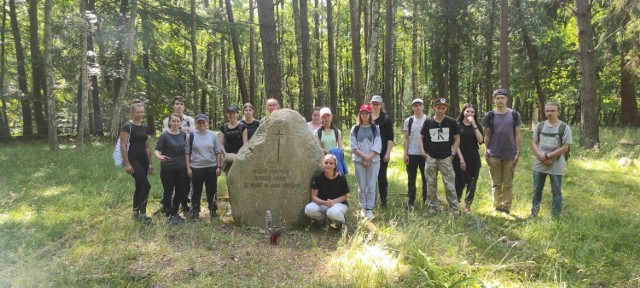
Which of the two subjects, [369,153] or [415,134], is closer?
[369,153]

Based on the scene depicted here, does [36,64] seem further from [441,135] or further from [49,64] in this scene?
[441,135]

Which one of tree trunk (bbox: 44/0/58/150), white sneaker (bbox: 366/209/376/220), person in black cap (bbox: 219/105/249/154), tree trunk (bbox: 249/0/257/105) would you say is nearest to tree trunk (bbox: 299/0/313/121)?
tree trunk (bbox: 249/0/257/105)

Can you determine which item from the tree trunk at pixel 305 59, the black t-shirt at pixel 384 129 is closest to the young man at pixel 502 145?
the black t-shirt at pixel 384 129

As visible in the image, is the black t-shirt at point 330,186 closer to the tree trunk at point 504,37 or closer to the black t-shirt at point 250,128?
the black t-shirt at point 250,128

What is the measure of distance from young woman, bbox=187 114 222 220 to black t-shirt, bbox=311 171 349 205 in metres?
1.77

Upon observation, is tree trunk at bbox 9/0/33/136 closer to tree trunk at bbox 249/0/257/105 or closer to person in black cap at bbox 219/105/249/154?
tree trunk at bbox 249/0/257/105

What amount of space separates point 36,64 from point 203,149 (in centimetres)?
1779

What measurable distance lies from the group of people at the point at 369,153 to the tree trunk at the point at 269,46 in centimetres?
187

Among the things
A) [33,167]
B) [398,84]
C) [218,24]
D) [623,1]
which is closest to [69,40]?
[218,24]

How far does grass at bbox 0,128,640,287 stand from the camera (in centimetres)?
420

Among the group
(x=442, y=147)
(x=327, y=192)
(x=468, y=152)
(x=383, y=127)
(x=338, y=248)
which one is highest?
(x=383, y=127)

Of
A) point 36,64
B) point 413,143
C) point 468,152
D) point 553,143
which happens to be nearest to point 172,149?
point 413,143

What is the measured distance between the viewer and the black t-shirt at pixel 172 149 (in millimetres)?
6164

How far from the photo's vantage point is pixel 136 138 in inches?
242
